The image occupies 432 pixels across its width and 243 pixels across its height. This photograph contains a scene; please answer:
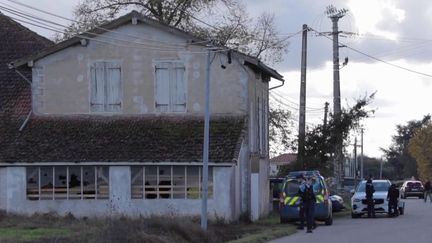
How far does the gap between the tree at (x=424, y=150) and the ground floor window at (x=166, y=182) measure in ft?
251

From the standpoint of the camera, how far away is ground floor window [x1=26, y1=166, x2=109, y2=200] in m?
34.7

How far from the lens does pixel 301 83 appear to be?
41.6 m

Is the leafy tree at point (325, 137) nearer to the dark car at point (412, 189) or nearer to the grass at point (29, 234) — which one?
the grass at point (29, 234)

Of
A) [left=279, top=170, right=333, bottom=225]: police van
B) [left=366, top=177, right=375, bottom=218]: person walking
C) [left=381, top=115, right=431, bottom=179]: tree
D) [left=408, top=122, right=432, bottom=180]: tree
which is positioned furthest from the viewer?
[left=381, top=115, right=431, bottom=179]: tree

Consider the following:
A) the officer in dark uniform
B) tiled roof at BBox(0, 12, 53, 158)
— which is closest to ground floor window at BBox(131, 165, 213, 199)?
tiled roof at BBox(0, 12, 53, 158)

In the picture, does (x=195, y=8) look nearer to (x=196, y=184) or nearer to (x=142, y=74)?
(x=142, y=74)

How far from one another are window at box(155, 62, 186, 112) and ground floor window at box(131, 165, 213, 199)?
3.13 m

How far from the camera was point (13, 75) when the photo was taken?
1575 inches

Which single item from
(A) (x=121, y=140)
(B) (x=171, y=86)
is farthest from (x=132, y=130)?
(B) (x=171, y=86)

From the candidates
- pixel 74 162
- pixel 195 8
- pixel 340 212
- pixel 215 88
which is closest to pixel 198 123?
pixel 215 88

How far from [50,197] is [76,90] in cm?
474

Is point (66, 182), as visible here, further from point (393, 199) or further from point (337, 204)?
point (337, 204)

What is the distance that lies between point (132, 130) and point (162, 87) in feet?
7.30

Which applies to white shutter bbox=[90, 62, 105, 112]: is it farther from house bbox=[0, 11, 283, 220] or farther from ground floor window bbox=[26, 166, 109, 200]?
ground floor window bbox=[26, 166, 109, 200]
